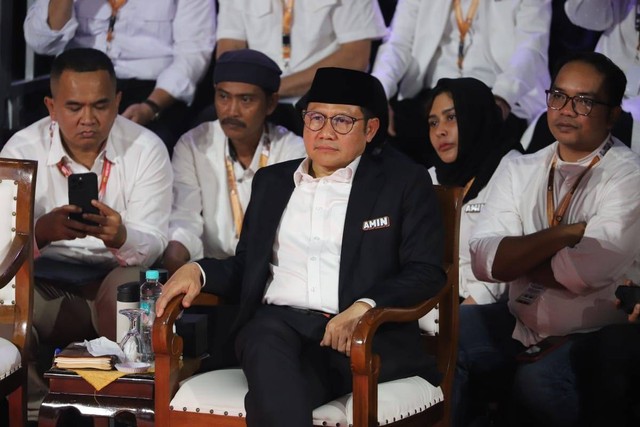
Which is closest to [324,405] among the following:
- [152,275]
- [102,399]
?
[102,399]

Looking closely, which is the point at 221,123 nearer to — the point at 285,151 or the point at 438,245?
the point at 285,151

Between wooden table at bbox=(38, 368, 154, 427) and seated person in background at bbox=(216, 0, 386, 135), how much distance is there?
2373 millimetres

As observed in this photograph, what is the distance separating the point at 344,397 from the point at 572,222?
1.23 metres

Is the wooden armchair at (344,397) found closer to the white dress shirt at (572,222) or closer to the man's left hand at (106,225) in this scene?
the white dress shirt at (572,222)

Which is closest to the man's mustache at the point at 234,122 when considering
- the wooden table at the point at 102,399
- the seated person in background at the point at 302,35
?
the seated person in background at the point at 302,35

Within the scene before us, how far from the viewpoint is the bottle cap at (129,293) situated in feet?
11.5

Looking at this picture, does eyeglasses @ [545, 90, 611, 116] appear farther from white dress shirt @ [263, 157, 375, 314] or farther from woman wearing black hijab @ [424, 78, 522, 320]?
white dress shirt @ [263, 157, 375, 314]

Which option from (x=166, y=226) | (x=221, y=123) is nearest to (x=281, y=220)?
(x=166, y=226)

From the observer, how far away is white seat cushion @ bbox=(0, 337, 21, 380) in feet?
11.3

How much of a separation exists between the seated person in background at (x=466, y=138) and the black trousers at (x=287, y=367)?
1.34m

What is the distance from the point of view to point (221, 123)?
4.83 m

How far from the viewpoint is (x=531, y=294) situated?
149 inches

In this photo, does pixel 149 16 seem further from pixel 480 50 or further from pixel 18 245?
pixel 18 245

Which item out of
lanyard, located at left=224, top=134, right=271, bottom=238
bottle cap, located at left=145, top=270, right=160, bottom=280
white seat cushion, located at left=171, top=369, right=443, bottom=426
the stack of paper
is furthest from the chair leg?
lanyard, located at left=224, top=134, right=271, bottom=238
